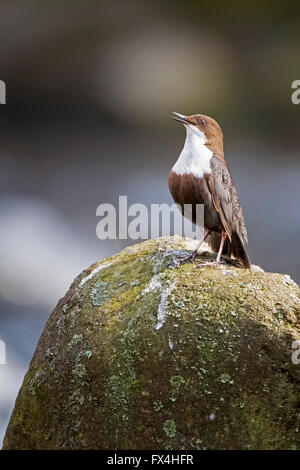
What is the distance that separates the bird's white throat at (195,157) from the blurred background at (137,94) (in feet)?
18.7

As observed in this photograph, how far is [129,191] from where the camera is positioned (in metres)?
10.6

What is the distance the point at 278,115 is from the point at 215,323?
887cm

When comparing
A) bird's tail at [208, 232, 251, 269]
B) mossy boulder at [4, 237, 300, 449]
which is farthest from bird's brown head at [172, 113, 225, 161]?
mossy boulder at [4, 237, 300, 449]

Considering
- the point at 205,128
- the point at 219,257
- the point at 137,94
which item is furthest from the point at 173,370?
the point at 137,94

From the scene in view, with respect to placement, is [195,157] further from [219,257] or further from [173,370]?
[173,370]

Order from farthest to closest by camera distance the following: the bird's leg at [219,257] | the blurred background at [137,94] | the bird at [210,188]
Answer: the blurred background at [137,94], the bird at [210,188], the bird's leg at [219,257]

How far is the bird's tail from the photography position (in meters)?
4.55

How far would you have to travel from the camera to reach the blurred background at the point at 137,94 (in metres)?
10.8

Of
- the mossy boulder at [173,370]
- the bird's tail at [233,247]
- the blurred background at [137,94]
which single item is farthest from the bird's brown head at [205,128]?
the blurred background at [137,94]

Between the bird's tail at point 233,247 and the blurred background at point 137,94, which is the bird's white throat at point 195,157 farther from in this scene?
the blurred background at point 137,94

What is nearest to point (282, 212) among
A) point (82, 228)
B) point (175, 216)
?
point (175, 216)

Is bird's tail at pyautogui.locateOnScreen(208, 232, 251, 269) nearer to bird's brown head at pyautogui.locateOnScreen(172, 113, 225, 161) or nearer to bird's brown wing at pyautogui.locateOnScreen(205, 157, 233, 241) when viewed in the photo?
bird's brown wing at pyautogui.locateOnScreen(205, 157, 233, 241)

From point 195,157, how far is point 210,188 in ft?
0.85

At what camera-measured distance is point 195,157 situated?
452cm
